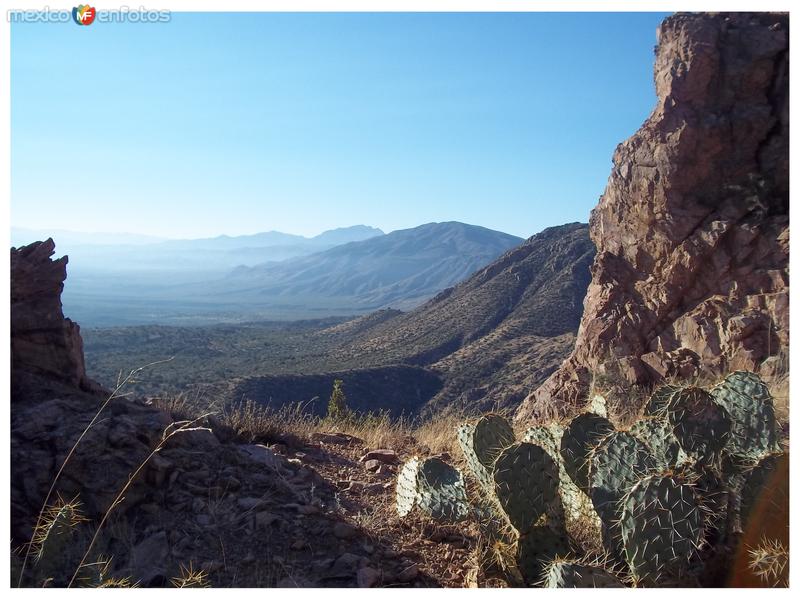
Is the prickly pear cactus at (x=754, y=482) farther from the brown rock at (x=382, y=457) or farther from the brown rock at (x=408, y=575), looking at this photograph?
the brown rock at (x=382, y=457)

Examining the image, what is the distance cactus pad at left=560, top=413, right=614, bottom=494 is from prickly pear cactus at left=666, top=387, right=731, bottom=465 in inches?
20.0

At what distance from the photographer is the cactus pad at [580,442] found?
3814 mm

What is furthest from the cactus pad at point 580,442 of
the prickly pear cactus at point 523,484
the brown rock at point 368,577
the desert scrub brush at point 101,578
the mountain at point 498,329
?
the mountain at point 498,329

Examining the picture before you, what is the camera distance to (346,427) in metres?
7.52

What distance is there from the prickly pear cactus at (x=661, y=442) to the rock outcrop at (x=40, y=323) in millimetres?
4131

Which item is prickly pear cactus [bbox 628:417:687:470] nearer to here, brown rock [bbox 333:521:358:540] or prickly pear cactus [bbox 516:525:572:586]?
prickly pear cactus [bbox 516:525:572:586]

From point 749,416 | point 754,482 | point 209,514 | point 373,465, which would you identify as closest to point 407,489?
point 209,514

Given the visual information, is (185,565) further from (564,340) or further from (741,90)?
(564,340)

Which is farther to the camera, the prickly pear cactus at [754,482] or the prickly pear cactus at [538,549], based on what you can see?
the prickly pear cactus at [538,549]

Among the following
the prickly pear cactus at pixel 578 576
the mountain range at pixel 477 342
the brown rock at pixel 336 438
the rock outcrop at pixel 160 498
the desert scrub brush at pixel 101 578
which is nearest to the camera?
the prickly pear cactus at pixel 578 576

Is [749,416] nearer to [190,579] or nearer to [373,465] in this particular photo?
[373,465]

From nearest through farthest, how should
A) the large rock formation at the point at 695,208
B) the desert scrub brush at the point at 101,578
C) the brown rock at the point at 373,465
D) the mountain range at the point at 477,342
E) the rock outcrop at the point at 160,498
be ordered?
1. the desert scrub brush at the point at 101,578
2. the rock outcrop at the point at 160,498
3. the brown rock at the point at 373,465
4. the large rock formation at the point at 695,208
5. the mountain range at the point at 477,342

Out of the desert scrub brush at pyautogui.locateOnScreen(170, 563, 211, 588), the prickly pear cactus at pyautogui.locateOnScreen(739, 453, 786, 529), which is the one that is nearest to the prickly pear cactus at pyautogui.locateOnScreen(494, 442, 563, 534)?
the prickly pear cactus at pyautogui.locateOnScreen(739, 453, 786, 529)
